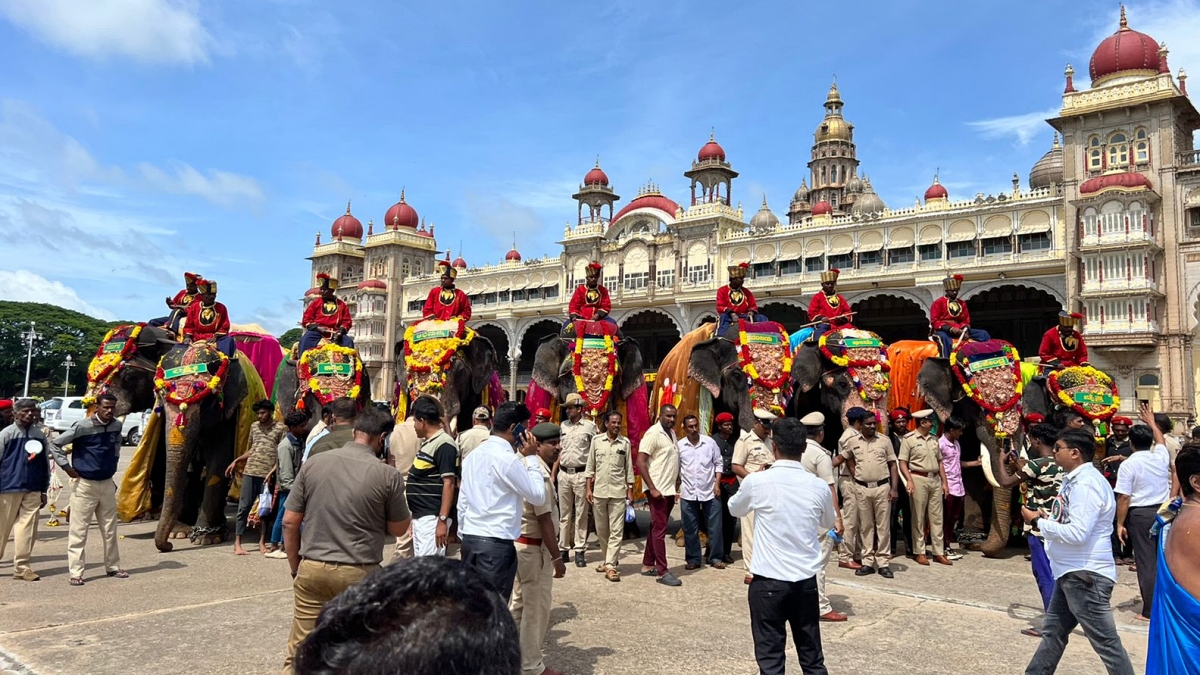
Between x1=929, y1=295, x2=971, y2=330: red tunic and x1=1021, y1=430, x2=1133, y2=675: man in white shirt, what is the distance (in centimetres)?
606

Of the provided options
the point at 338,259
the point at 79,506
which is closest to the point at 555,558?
the point at 79,506

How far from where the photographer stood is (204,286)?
30.1 feet

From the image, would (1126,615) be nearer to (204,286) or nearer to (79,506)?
(79,506)

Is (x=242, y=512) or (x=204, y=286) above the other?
(x=204, y=286)

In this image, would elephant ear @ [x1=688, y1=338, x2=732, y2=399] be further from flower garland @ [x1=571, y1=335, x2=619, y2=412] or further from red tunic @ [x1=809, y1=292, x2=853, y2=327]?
red tunic @ [x1=809, y1=292, x2=853, y2=327]

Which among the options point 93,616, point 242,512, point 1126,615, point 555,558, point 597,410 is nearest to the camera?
point 555,558

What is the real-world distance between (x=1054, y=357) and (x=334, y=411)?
8.54 metres

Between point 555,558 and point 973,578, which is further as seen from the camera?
point 973,578

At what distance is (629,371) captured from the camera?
9594 mm

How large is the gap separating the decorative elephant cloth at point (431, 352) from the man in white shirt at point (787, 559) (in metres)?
5.58

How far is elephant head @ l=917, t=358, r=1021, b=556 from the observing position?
26.9 feet

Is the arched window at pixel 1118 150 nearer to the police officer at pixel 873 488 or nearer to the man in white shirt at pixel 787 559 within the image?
the police officer at pixel 873 488

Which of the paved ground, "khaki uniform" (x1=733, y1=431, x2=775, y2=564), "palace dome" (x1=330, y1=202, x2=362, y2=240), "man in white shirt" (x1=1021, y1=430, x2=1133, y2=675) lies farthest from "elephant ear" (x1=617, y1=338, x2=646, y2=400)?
"palace dome" (x1=330, y1=202, x2=362, y2=240)

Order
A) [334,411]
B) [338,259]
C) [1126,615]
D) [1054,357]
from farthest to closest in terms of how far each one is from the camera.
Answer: [338,259], [1054,357], [1126,615], [334,411]
